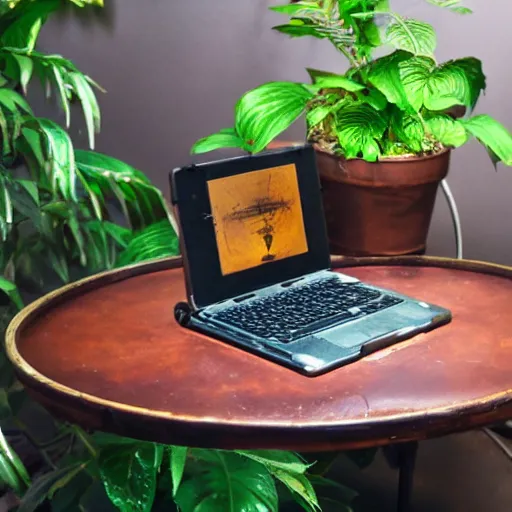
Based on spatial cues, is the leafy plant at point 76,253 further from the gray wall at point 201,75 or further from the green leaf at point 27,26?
the gray wall at point 201,75

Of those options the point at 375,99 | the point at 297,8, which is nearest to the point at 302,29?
the point at 297,8

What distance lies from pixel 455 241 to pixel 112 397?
3.23ft

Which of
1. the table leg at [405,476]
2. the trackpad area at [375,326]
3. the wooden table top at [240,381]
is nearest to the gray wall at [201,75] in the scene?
the table leg at [405,476]

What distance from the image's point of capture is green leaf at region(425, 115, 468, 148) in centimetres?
108

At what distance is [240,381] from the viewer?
74 centimetres

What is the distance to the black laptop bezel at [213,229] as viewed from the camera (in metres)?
0.89

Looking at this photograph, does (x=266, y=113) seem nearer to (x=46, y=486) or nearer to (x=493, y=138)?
(x=493, y=138)

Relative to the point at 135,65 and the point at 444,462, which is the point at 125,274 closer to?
the point at 135,65

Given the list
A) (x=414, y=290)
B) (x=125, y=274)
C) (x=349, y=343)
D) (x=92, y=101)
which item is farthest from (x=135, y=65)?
(x=349, y=343)

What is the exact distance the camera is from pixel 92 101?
1.13 m

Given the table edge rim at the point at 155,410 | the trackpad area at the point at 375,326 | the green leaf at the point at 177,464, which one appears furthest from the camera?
the green leaf at the point at 177,464

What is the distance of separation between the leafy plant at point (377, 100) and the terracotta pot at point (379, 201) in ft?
0.08

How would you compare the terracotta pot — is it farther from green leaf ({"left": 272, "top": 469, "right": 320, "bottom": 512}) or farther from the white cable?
green leaf ({"left": 272, "top": 469, "right": 320, "bottom": 512})

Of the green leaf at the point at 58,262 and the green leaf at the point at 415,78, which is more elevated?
the green leaf at the point at 415,78
